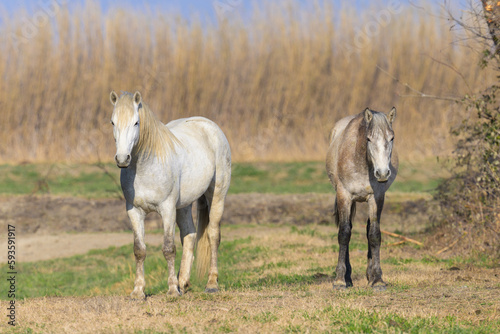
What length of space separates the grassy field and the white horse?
457 mm

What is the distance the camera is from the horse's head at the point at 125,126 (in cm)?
674

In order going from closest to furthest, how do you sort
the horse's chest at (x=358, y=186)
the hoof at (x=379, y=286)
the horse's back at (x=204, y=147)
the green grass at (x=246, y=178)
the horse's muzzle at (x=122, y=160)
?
the horse's muzzle at (x=122, y=160) → the hoof at (x=379, y=286) → the horse's chest at (x=358, y=186) → the horse's back at (x=204, y=147) → the green grass at (x=246, y=178)

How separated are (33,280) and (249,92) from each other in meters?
13.3

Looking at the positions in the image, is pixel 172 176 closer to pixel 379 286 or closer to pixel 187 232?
pixel 187 232

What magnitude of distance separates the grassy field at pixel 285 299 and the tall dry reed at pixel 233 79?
36.6ft

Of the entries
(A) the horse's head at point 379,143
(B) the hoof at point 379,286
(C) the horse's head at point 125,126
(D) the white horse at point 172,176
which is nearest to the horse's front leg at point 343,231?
Result: (B) the hoof at point 379,286

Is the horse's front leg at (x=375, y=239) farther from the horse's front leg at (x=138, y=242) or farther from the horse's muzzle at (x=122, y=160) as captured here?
the horse's muzzle at (x=122, y=160)

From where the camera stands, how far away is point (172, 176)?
296 inches

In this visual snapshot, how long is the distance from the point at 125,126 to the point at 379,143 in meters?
2.52

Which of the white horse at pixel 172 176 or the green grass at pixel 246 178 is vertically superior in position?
the white horse at pixel 172 176

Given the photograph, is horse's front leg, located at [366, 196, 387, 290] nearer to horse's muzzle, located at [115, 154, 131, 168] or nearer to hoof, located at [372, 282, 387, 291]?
hoof, located at [372, 282, 387, 291]

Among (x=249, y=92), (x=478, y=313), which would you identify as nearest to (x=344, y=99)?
(x=249, y=92)

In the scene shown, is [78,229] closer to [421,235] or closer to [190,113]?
[421,235]

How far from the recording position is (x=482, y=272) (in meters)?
9.16
